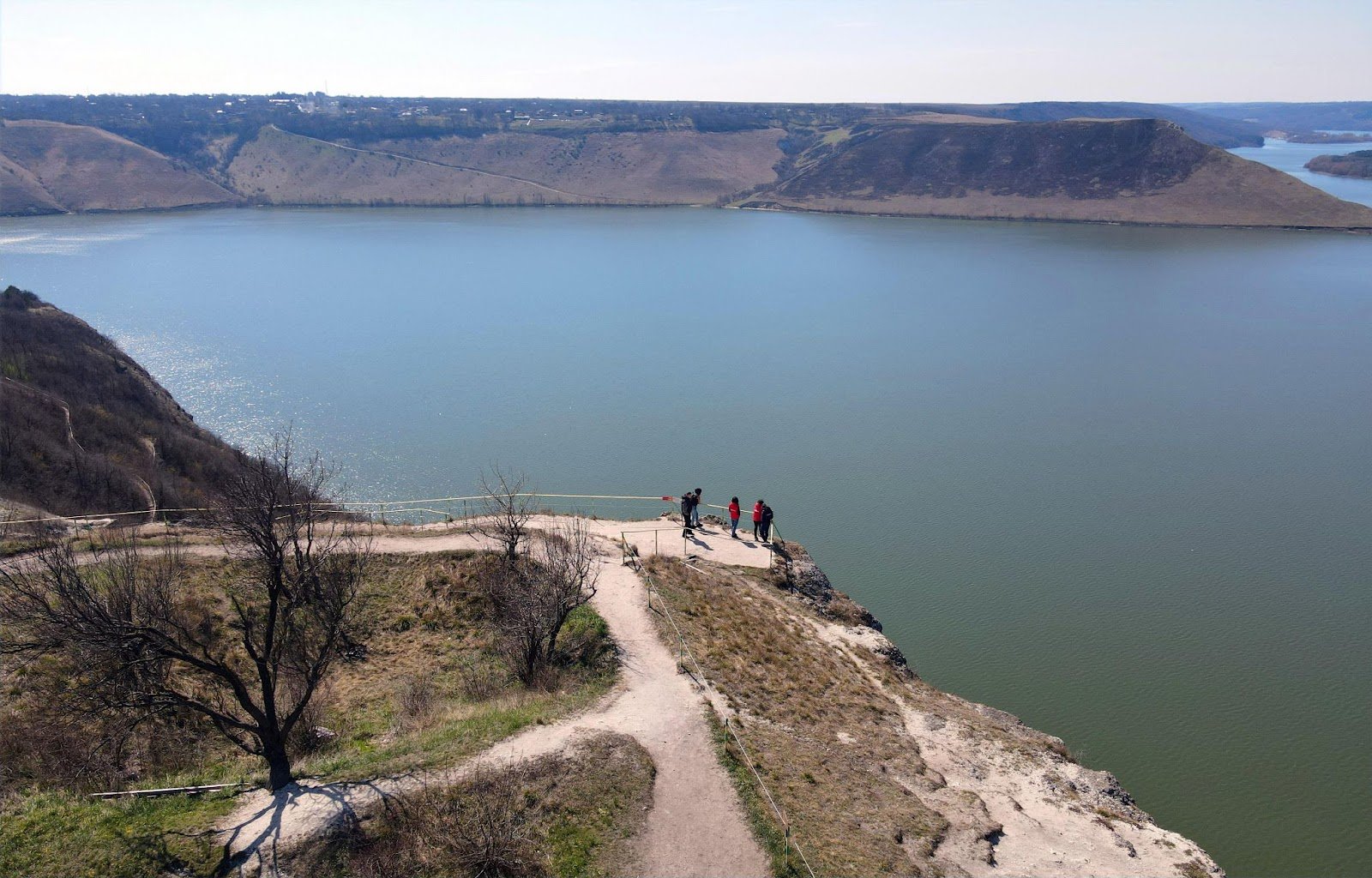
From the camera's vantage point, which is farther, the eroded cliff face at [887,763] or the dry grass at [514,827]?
the eroded cliff face at [887,763]

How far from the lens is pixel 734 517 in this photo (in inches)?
771

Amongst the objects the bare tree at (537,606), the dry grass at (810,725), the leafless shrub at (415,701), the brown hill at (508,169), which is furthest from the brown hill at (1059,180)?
the leafless shrub at (415,701)

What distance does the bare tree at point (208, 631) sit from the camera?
371 inches

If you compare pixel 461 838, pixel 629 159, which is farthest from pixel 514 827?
pixel 629 159

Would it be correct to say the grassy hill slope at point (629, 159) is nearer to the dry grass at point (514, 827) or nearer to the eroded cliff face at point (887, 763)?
the eroded cliff face at point (887, 763)

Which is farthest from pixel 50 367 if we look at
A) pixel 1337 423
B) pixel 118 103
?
pixel 118 103

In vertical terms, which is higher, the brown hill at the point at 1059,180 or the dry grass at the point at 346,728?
the brown hill at the point at 1059,180

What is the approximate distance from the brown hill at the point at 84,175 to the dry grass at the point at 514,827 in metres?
116

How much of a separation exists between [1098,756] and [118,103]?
178977 millimetres

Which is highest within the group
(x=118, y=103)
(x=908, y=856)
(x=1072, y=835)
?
(x=118, y=103)

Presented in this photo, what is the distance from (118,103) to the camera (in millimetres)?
148500

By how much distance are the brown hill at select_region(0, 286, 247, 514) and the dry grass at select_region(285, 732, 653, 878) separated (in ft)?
51.5

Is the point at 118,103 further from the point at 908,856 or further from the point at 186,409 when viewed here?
the point at 908,856

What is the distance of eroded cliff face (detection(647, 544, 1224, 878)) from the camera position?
35.8 ft
